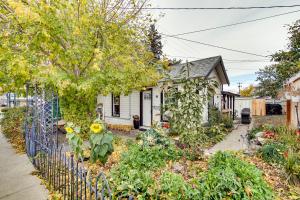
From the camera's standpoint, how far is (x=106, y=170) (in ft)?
17.9

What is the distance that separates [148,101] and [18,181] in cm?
908

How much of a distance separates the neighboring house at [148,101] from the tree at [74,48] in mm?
2984

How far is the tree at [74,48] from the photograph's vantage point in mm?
6906

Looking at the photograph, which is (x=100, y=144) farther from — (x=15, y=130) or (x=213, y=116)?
(x=213, y=116)

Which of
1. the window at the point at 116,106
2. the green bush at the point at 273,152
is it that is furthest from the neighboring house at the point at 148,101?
the green bush at the point at 273,152

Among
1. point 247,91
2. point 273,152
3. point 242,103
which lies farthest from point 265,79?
point 273,152

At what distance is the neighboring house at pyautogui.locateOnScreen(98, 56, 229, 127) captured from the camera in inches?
495

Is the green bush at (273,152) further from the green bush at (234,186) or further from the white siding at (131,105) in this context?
the white siding at (131,105)

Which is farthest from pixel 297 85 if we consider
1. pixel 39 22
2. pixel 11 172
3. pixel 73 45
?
pixel 11 172

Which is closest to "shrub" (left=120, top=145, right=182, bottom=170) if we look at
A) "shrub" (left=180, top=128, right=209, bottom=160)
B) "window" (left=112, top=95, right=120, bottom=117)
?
"shrub" (left=180, top=128, right=209, bottom=160)

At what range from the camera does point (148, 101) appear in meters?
13.5

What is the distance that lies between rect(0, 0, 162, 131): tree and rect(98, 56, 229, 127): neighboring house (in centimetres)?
298

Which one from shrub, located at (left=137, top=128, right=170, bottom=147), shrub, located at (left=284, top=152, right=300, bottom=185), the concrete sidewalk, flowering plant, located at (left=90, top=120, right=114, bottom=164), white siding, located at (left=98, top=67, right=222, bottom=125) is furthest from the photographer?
white siding, located at (left=98, top=67, right=222, bottom=125)

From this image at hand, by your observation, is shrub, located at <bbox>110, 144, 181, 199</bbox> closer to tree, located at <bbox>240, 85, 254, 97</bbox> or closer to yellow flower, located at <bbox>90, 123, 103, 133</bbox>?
yellow flower, located at <bbox>90, 123, 103, 133</bbox>
